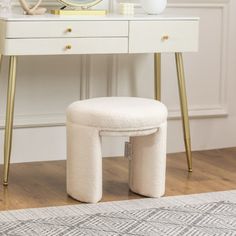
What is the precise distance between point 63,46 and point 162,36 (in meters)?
0.51

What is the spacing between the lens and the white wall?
13.0 ft

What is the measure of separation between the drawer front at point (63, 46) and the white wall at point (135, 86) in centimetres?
50

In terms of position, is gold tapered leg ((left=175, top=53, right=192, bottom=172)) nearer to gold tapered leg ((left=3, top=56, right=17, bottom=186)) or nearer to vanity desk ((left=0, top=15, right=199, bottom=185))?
vanity desk ((left=0, top=15, right=199, bottom=185))

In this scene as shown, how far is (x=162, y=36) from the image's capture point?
143 inches

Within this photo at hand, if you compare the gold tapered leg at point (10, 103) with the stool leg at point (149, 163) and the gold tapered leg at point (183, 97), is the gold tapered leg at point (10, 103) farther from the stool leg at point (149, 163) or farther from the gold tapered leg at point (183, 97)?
the gold tapered leg at point (183, 97)

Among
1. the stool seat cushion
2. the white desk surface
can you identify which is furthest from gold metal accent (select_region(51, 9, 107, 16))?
the stool seat cushion

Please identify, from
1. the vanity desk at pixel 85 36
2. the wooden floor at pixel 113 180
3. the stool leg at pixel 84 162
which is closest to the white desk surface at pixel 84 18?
the vanity desk at pixel 85 36

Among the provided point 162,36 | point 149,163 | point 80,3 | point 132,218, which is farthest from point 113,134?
point 80,3

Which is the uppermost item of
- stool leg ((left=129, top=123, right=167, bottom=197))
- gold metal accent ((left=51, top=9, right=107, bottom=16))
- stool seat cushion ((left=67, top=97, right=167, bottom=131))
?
gold metal accent ((left=51, top=9, right=107, bottom=16))

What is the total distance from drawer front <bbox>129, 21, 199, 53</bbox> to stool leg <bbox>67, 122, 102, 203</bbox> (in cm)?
60

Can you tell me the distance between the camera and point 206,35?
14.1ft

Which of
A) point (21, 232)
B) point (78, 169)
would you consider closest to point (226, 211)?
point (78, 169)

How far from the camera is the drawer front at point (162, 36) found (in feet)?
11.8

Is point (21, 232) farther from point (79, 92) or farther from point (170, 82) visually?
point (170, 82)
